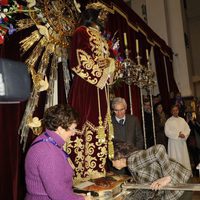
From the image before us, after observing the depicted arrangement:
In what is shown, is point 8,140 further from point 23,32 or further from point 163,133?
point 163,133

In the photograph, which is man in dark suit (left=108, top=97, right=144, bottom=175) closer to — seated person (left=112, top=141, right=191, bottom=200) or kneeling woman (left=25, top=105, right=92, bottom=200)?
seated person (left=112, top=141, right=191, bottom=200)

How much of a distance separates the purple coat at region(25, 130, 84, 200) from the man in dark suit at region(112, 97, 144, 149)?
1411mm

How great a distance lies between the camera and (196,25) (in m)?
9.83

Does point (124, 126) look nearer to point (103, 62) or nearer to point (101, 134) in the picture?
point (101, 134)

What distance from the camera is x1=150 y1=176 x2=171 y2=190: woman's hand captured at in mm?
1588

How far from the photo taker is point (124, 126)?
294 cm

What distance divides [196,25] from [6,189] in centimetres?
932

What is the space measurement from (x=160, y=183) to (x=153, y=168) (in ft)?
0.58

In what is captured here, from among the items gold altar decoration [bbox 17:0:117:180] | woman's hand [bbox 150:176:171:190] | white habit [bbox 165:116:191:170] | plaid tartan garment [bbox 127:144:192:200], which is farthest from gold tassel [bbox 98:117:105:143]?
white habit [bbox 165:116:191:170]

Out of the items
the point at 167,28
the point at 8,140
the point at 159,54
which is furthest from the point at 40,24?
the point at 167,28

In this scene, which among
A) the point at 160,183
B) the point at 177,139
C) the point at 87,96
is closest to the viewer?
the point at 160,183

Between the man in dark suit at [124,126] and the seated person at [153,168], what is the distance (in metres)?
1.03

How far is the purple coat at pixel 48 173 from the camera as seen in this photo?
137 centimetres

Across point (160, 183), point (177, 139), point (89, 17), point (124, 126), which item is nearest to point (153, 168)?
point (160, 183)
